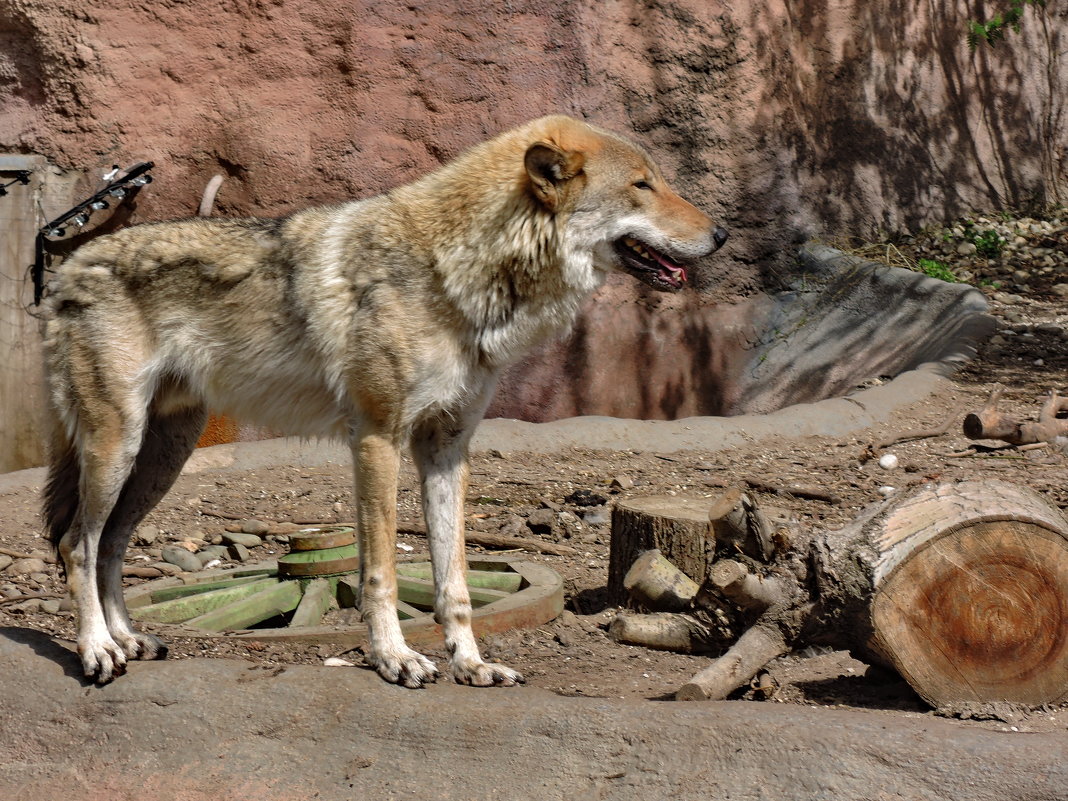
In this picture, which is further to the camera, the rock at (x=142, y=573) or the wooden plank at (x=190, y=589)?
the rock at (x=142, y=573)

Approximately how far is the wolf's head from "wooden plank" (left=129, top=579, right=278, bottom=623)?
224 cm

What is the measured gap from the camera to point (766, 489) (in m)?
6.75

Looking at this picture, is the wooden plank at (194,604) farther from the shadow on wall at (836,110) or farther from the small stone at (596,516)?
the shadow on wall at (836,110)

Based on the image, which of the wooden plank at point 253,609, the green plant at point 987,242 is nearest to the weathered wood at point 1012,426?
the wooden plank at point 253,609

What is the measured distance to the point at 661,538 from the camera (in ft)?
17.1

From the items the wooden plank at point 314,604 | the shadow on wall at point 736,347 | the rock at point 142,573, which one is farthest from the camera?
the shadow on wall at point 736,347

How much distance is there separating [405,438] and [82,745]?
138cm

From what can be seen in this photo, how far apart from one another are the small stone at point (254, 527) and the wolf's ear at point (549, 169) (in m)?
3.13

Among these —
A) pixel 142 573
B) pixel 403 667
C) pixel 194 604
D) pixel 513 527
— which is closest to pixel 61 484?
pixel 194 604

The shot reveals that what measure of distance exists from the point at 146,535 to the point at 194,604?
56.3 inches

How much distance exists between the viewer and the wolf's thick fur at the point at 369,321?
3.85 m

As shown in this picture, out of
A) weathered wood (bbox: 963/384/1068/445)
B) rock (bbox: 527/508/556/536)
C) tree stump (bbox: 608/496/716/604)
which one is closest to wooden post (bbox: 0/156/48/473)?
rock (bbox: 527/508/556/536)

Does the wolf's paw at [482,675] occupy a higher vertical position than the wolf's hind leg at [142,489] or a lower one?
lower

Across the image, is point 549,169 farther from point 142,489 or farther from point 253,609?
point 253,609
